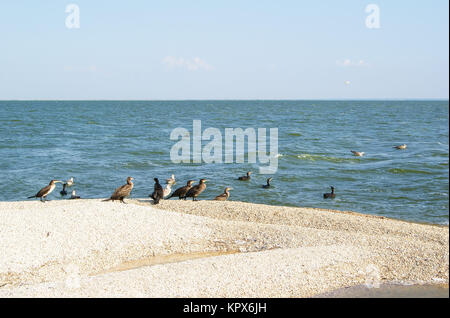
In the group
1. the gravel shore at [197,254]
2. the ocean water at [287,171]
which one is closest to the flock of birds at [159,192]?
the ocean water at [287,171]

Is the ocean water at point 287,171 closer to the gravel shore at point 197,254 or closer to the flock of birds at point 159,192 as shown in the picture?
the flock of birds at point 159,192

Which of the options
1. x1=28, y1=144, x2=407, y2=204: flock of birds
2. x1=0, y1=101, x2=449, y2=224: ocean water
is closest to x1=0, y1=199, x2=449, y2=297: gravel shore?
x1=28, y1=144, x2=407, y2=204: flock of birds

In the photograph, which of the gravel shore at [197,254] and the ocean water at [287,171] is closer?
the gravel shore at [197,254]

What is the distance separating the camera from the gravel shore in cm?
856

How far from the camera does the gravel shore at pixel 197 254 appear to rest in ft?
28.1

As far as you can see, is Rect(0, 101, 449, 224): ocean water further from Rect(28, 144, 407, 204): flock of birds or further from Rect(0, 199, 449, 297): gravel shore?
Rect(0, 199, 449, 297): gravel shore

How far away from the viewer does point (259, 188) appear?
22125 mm

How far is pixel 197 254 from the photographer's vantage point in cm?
1092

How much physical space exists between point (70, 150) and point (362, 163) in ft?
66.1

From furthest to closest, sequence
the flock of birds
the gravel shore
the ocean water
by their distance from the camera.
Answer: the ocean water
the flock of birds
the gravel shore

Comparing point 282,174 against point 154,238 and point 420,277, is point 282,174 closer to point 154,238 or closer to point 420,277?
point 154,238

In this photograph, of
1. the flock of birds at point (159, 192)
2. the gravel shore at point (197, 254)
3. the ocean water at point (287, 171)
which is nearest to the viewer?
the gravel shore at point (197, 254)
